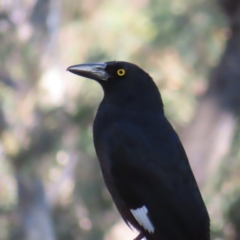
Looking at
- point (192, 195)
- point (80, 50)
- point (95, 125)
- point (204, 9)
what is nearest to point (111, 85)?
point (95, 125)

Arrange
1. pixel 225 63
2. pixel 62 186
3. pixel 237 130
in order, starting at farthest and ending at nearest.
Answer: pixel 62 186
pixel 237 130
pixel 225 63

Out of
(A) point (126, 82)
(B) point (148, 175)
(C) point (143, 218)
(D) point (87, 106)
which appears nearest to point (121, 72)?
(A) point (126, 82)

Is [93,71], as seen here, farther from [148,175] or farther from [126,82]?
[148,175]

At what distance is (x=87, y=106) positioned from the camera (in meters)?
6.03

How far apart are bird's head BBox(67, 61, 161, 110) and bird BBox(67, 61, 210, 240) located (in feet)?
0.23

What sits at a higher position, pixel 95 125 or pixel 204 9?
pixel 204 9

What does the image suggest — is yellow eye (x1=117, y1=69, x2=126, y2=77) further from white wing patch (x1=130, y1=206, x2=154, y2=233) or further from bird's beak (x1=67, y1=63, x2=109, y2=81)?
white wing patch (x1=130, y1=206, x2=154, y2=233)

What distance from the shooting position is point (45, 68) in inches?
304

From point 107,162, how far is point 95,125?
162 mm

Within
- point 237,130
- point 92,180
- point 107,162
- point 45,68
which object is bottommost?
point 107,162

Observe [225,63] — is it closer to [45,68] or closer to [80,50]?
[45,68]

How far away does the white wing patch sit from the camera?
255cm

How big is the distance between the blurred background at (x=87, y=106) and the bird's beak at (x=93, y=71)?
2.78 metres

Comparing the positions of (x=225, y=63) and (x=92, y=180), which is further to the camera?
(x=92, y=180)
